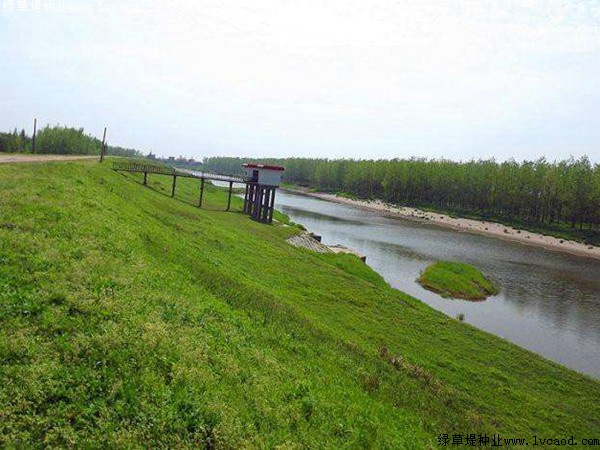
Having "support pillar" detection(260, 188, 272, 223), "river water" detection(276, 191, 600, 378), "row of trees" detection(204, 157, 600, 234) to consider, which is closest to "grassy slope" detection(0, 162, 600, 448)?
"river water" detection(276, 191, 600, 378)

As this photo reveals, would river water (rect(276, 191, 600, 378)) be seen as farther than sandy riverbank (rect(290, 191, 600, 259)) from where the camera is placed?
No

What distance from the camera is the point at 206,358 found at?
35.8ft

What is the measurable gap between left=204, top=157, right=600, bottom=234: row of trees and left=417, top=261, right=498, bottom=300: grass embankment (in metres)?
60.8

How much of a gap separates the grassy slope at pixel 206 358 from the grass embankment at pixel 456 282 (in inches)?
537

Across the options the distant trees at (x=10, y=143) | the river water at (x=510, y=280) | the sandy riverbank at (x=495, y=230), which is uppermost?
the distant trees at (x=10, y=143)

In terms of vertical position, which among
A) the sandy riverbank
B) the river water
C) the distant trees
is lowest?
the river water

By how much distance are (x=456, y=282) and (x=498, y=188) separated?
8076 cm

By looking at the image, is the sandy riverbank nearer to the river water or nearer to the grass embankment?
the river water

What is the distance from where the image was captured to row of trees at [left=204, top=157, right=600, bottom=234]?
93700mm

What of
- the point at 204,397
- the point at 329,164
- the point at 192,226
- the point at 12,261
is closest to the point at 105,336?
the point at 204,397

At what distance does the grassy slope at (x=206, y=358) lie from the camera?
8.51m

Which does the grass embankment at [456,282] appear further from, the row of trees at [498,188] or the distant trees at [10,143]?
the distant trees at [10,143]

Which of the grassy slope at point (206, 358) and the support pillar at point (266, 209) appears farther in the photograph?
the support pillar at point (266, 209)

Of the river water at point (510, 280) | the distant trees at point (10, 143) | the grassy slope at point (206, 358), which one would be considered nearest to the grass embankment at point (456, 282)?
the river water at point (510, 280)
